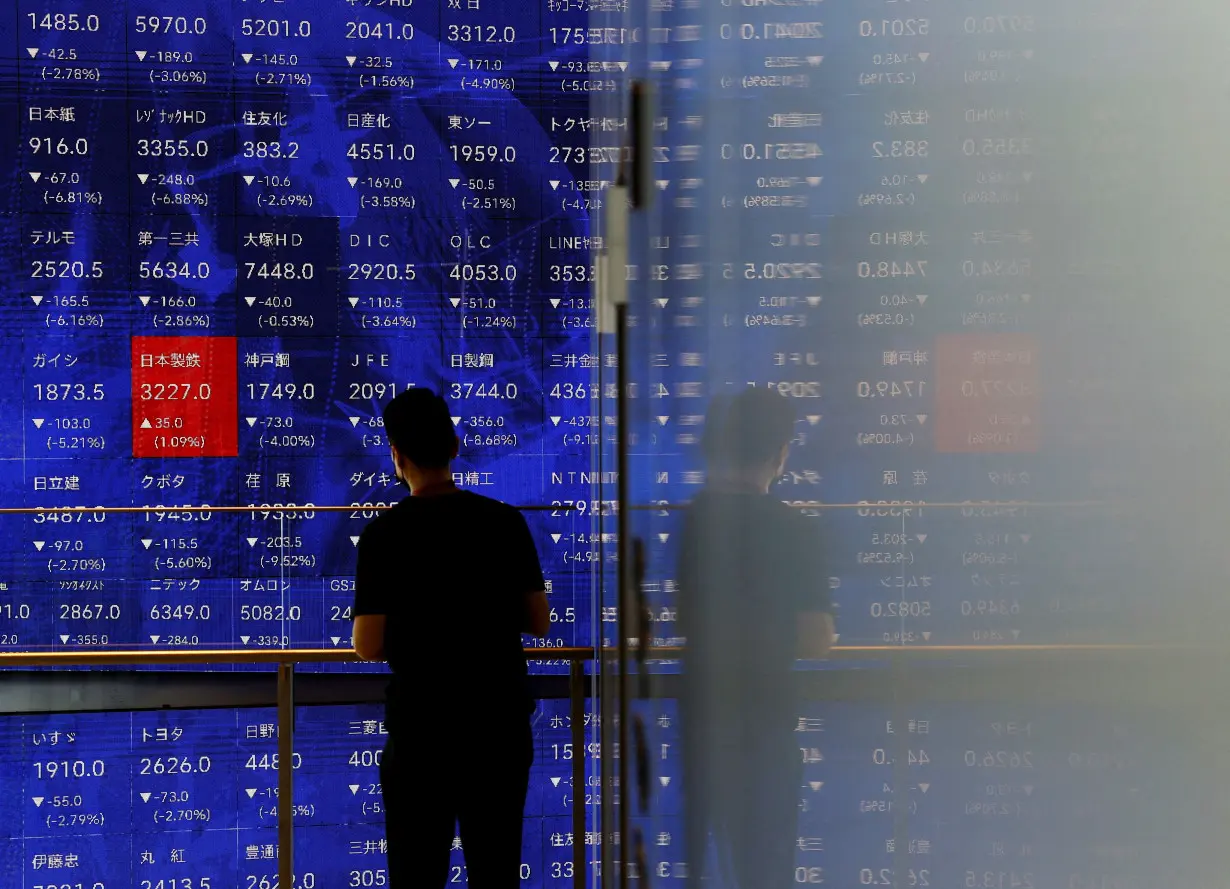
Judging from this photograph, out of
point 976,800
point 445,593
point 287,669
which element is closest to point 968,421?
point 976,800

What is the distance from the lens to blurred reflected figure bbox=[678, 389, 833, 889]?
23 cm

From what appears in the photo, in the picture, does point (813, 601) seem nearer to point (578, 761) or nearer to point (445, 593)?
point (445, 593)

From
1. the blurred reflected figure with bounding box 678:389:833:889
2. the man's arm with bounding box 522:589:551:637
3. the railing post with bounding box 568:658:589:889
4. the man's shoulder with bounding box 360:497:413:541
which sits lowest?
the railing post with bounding box 568:658:589:889

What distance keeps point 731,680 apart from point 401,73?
296cm

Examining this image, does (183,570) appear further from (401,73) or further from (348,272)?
(401,73)

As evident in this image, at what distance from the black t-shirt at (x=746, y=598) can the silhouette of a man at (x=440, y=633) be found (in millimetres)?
811

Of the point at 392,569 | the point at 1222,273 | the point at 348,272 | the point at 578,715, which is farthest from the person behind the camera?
the point at 348,272

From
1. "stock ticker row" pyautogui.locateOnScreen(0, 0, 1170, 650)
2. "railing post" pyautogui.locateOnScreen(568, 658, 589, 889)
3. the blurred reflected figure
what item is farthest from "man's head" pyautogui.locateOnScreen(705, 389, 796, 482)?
"stock ticker row" pyautogui.locateOnScreen(0, 0, 1170, 650)

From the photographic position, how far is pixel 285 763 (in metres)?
1.40

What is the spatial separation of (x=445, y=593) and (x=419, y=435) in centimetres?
18

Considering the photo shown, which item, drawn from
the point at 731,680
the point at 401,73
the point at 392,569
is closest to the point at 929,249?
the point at 731,680

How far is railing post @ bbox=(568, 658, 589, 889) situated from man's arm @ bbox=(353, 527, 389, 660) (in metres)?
0.28

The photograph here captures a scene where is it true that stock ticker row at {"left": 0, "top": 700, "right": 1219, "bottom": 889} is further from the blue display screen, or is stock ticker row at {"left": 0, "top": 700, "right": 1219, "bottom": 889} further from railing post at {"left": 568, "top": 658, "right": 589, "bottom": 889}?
the blue display screen

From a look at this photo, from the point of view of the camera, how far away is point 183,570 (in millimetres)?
2756
